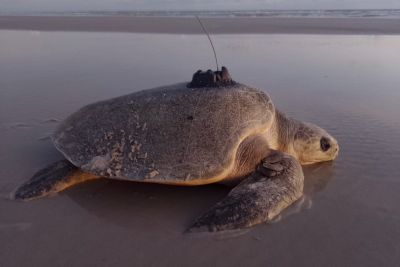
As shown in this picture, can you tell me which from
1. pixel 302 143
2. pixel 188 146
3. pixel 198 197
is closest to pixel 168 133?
pixel 188 146

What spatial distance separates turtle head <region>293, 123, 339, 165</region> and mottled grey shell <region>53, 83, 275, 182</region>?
0.44 m

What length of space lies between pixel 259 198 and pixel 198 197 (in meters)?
0.48

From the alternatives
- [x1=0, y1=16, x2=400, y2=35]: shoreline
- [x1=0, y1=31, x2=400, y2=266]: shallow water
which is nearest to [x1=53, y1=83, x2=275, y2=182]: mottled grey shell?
[x1=0, y1=31, x2=400, y2=266]: shallow water

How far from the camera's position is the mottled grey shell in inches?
103

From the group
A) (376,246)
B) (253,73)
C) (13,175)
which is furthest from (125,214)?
(253,73)

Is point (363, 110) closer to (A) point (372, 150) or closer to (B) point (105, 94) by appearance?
(A) point (372, 150)

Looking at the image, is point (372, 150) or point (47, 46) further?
point (47, 46)

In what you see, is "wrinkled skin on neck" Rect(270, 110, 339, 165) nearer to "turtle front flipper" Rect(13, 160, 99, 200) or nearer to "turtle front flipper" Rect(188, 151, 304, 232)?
"turtle front flipper" Rect(188, 151, 304, 232)

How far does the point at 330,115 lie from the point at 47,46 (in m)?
7.47

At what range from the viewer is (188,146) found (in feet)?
8.77

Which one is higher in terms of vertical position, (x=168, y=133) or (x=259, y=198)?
(x=168, y=133)

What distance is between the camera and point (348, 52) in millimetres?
8562

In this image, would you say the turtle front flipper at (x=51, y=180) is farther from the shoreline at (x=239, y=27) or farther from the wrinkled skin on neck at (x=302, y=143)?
the shoreline at (x=239, y=27)

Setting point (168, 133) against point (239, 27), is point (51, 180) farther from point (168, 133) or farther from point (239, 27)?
point (239, 27)
